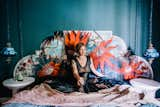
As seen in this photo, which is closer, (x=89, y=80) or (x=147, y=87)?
(x=147, y=87)

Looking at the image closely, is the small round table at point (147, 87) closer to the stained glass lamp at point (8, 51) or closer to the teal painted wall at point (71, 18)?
the teal painted wall at point (71, 18)

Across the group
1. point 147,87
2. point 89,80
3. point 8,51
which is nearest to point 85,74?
point 89,80

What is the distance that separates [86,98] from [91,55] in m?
1.12

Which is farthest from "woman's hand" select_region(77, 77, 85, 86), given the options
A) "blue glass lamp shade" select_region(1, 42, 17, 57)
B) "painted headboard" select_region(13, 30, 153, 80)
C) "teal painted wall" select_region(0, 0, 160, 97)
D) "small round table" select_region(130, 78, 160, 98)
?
"blue glass lamp shade" select_region(1, 42, 17, 57)

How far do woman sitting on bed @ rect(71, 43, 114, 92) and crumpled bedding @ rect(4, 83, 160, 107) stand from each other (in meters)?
0.19

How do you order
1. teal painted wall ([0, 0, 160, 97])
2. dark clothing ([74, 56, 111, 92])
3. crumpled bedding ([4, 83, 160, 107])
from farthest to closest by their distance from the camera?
teal painted wall ([0, 0, 160, 97])
dark clothing ([74, 56, 111, 92])
crumpled bedding ([4, 83, 160, 107])

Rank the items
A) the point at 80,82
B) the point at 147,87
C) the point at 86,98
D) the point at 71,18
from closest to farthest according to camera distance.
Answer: the point at 86,98 → the point at 147,87 → the point at 80,82 → the point at 71,18

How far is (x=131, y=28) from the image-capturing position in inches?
145

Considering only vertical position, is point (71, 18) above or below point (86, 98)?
above

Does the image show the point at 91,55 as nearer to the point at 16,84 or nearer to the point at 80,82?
the point at 80,82

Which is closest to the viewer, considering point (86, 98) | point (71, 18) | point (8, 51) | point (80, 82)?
point (86, 98)

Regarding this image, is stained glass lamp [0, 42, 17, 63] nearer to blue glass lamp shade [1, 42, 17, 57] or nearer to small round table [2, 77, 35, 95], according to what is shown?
blue glass lamp shade [1, 42, 17, 57]

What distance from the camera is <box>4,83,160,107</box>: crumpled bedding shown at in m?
2.52

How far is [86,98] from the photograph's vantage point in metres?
2.69
